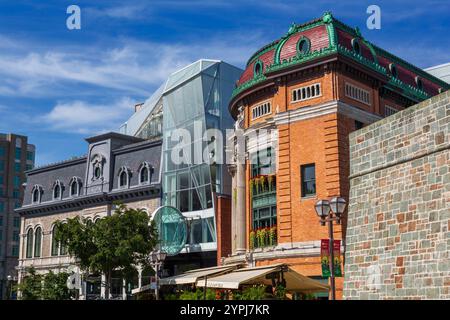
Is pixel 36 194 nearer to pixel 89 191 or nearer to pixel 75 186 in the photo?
pixel 75 186

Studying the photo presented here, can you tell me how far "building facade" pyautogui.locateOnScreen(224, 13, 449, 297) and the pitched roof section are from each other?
7 centimetres

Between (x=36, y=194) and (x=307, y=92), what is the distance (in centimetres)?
3959

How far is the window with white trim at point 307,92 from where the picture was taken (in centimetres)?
3475

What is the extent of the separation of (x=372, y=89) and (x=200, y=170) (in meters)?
17.9

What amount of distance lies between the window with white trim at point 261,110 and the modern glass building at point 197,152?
10907 mm

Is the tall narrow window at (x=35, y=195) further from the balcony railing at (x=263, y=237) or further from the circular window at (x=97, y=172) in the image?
the balcony railing at (x=263, y=237)

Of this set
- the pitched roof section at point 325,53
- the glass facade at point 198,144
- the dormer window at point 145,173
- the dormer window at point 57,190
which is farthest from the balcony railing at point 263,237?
the dormer window at point 57,190

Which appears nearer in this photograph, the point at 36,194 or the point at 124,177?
the point at 124,177

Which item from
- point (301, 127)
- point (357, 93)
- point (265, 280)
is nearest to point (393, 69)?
point (357, 93)

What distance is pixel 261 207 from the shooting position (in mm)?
37438

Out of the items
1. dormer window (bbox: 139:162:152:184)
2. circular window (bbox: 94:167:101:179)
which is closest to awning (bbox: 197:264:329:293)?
dormer window (bbox: 139:162:152:184)

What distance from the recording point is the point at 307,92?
1383 inches

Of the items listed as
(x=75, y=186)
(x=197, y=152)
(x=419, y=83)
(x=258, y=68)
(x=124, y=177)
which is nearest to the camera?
(x=258, y=68)

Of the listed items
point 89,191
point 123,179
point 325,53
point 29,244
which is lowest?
point 29,244
